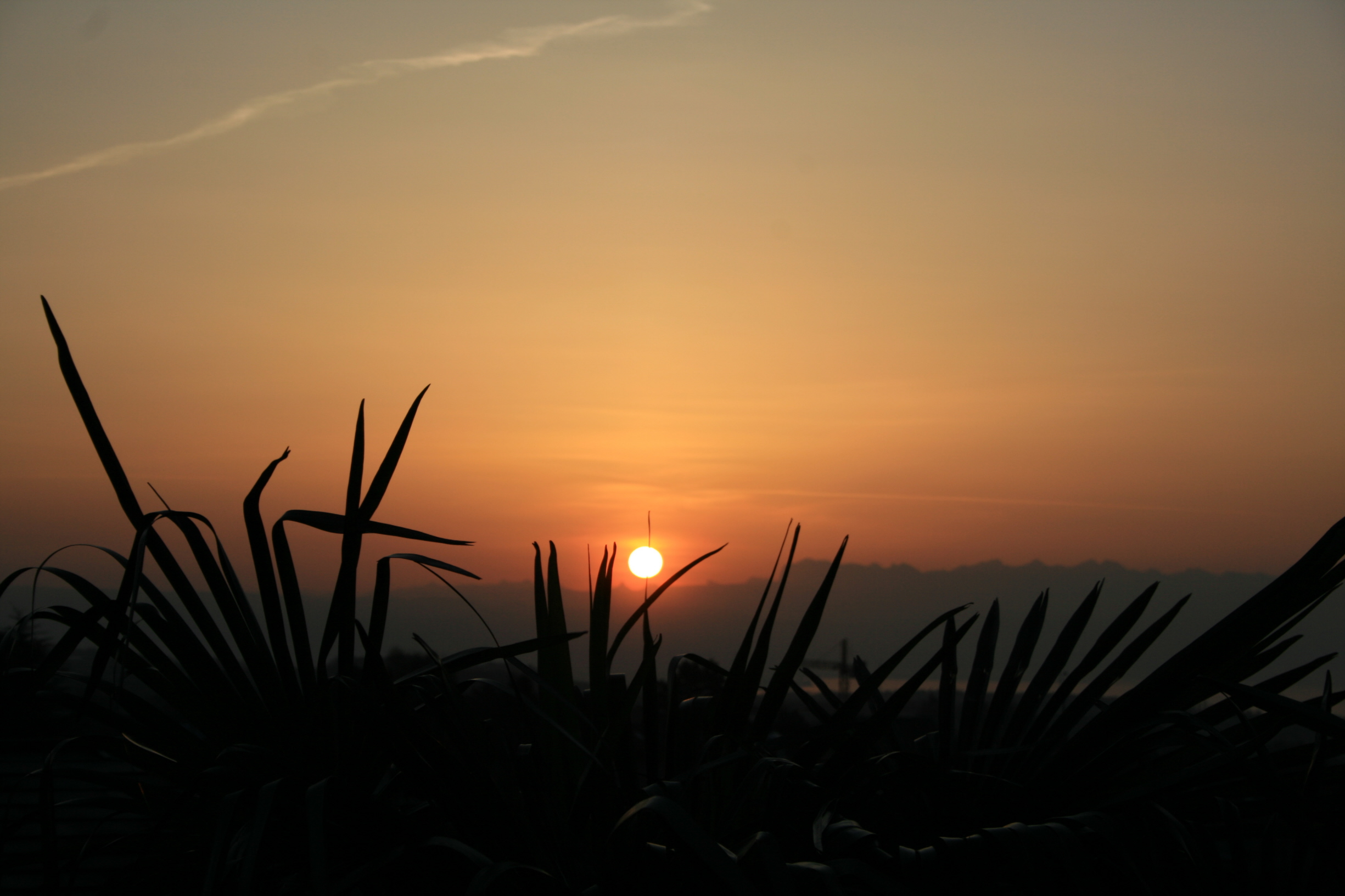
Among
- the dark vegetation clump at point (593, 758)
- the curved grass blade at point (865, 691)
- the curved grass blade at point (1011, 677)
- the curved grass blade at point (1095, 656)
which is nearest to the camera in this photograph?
the dark vegetation clump at point (593, 758)

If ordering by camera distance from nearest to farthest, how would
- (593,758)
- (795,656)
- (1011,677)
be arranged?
(593,758), (795,656), (1011,677)

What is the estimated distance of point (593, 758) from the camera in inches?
58.0

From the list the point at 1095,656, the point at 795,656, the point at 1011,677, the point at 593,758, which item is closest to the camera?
the point at 593,758

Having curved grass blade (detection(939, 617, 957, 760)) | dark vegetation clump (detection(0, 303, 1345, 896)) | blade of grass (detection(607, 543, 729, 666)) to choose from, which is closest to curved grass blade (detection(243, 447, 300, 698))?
dark vegetation clump (detection(0, 303, 1345, 896))

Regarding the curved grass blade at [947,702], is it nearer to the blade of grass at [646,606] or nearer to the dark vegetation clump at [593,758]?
the dark vegetation clump at [593,758]

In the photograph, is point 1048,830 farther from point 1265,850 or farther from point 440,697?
point 440,697

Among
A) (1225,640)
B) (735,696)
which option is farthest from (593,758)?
(1225,640)

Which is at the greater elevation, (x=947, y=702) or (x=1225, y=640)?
(x=1225, y=640)

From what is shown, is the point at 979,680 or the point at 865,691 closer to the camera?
the point at 865,691

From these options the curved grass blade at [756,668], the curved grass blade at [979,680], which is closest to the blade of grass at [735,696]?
the curved grass blade at [756,668]

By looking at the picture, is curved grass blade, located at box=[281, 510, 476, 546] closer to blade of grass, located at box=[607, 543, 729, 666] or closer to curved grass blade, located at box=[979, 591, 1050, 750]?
blade of grass, located at box=[607, 543, 729, 666]

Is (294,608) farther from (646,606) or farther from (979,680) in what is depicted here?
(979,680)

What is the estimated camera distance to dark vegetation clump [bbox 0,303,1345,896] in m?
1.34

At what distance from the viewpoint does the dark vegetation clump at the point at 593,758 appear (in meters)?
1.34
